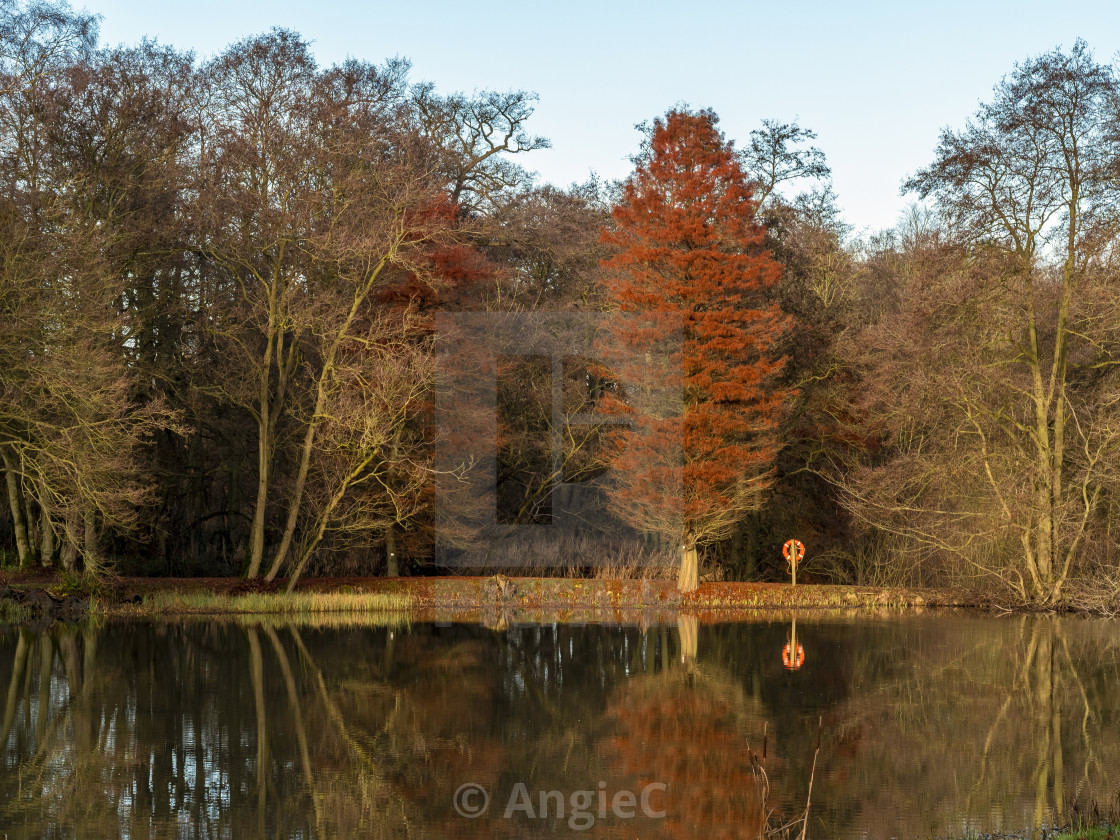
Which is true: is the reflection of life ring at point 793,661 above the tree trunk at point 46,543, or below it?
below

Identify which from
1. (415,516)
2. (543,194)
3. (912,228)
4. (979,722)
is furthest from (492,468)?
(912,228)

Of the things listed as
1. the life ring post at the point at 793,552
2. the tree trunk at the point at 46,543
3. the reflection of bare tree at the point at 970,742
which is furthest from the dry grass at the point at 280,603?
the reflection of bare tree at the point at 970,742

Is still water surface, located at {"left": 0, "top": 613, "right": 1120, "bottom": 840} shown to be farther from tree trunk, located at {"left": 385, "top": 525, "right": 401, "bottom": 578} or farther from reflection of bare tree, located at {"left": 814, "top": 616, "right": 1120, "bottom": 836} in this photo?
tree trunk, located at {"left": 385, "top": 525, "right": 401, "bottom": 578}

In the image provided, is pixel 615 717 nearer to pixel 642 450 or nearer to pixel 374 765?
pixel 374 765

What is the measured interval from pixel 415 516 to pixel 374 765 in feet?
51.1

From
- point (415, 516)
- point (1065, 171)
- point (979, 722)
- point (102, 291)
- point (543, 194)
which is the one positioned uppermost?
point (543, 194)

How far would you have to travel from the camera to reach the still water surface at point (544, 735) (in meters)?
7.91

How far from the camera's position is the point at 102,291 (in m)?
19.6

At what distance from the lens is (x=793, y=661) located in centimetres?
1528

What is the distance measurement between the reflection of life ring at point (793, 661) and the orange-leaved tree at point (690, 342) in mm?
6566

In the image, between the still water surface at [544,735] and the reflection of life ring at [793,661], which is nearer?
the still water surface at [544,735]

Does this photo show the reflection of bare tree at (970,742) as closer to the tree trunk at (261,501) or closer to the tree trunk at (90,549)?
the tree trunk at (261,501)

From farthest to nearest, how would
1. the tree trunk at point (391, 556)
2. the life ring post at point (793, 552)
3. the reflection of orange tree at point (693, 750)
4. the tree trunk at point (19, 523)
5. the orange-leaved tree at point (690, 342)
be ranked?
1. the tree trunk at point (391, 556)
2. the life ring post at point (793, 552)
3. the orange-leaved tree at point (690, 342)
4. the tree trunk at point (19, 523)
5. the reflection of orange tree at point (693, 750)

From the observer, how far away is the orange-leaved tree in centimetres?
2283
